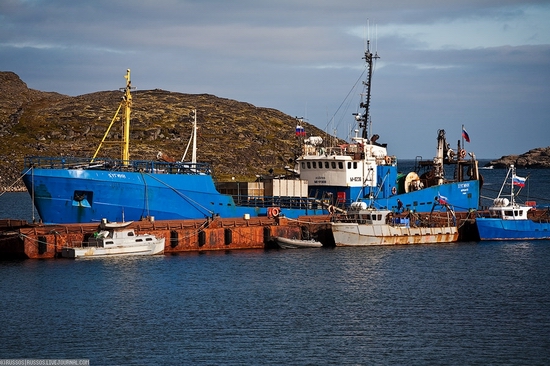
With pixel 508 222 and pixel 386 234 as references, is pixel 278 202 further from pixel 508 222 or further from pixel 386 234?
pixel 508 222

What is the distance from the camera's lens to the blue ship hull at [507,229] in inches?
2479

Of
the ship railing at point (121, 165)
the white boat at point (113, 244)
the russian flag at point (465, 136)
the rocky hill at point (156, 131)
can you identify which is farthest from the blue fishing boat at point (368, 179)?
the rocky hill at point (156, 131)

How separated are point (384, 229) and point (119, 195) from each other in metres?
→ 17.9

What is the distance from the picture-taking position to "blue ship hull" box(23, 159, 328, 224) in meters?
A: 53.7

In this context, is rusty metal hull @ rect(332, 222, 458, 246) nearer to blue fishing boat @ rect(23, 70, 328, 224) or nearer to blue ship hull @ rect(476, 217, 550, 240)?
blue ship hull @ rect(476, 217, 550, 240)

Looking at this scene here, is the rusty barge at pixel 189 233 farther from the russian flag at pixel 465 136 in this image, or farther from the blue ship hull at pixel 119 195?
the russian flag at pixel 465 136

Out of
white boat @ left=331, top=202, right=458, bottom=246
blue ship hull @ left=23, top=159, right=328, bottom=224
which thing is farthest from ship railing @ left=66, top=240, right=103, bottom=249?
white boat @ left=331, top=202, right=458, bottom=246

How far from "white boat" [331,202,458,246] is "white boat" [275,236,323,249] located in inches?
57.8

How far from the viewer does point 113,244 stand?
5172 centimetres

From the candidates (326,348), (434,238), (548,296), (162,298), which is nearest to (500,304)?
(548,296)

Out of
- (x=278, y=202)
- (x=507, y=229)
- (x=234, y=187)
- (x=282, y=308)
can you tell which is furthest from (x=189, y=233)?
(x=507, y=229)

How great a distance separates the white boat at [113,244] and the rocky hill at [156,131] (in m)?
80.9

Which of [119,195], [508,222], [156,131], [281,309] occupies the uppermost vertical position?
[156,131]

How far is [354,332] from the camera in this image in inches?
1425
